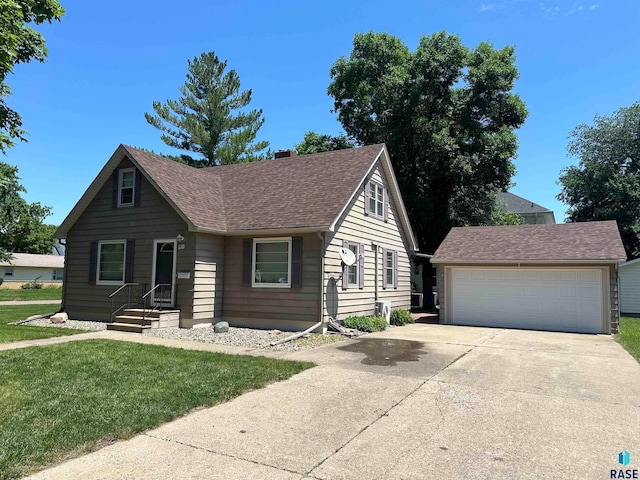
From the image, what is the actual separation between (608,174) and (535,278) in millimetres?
22305

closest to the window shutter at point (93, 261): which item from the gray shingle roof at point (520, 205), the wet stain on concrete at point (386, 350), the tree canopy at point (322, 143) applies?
the wet stain on concrete at point (386, 350)

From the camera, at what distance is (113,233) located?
14.2 meters

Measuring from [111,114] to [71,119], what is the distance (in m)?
1.70

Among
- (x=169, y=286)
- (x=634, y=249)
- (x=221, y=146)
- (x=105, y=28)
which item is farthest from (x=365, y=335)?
(x=634, y=249)

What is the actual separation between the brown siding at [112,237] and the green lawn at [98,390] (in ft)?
14.5

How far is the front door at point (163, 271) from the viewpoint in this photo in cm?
1304

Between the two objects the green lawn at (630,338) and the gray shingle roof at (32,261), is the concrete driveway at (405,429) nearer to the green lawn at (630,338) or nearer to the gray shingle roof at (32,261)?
the green lawn at (630,338)

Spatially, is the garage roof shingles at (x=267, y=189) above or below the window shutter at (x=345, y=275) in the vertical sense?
above

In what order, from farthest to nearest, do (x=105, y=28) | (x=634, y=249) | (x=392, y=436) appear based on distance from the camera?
(x=634, y=249) → (x=105, y=28) → (x=392, y=436)

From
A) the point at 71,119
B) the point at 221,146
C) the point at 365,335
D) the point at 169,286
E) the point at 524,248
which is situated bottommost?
the point at 365,335

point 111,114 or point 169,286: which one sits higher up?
point 111,114

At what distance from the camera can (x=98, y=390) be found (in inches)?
223

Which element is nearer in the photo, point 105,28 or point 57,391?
point 57,391

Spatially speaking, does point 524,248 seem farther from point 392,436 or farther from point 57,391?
point 57,391
